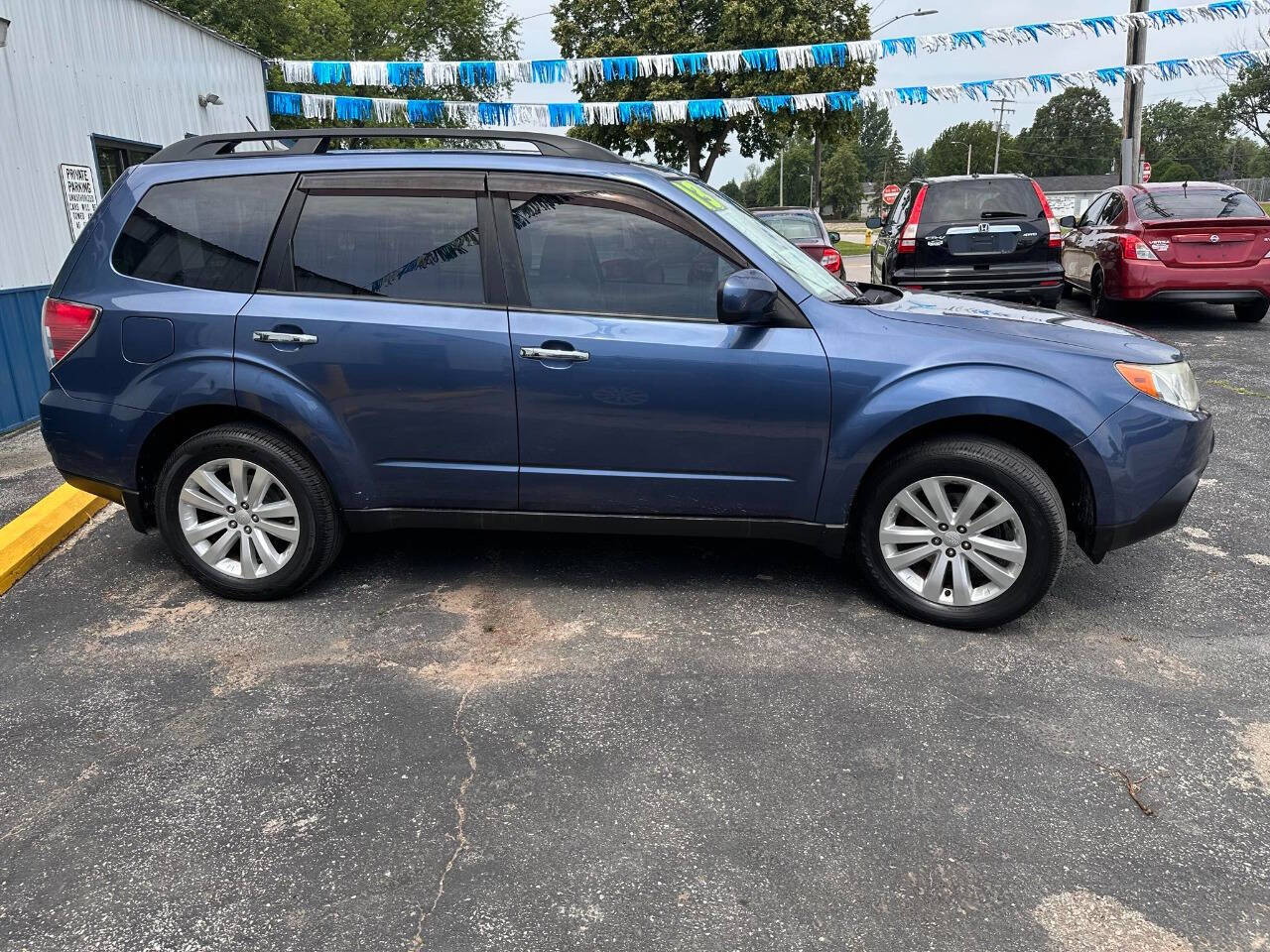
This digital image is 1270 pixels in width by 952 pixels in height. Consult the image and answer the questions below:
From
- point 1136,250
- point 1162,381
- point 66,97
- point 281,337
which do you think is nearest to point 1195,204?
point 1136,250

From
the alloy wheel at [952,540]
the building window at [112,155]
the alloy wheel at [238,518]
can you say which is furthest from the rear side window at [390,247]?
the building window at [112,155]

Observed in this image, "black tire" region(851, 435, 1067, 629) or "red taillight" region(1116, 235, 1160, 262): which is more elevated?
"red taillight" region(1116, 235, 1160, 262)

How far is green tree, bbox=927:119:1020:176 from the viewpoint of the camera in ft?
375

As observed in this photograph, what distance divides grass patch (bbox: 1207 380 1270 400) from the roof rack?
20.1 feet

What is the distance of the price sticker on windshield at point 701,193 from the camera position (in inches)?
154

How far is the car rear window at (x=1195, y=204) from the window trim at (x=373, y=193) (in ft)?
29.2

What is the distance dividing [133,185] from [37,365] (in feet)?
14.1

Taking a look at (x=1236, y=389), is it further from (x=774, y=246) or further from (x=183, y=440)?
(x=183, y=440)

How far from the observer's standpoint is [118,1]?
30.4 feet

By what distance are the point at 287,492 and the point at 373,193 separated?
1259 mm

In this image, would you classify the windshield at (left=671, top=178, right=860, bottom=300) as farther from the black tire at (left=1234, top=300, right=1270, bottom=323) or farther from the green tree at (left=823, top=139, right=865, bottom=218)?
the green tree at (left=823, top=139, right=865, bottom=218)

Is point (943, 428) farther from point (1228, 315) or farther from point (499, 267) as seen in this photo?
point (1228, 315)

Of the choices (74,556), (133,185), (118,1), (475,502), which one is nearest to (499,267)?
(475,502)

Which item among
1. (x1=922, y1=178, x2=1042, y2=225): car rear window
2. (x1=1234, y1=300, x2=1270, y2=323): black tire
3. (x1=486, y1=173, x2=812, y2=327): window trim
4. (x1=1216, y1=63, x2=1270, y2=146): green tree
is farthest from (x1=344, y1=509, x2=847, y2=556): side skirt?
(x1=1216, y1=63, x2=1270, y2=146): green tree
